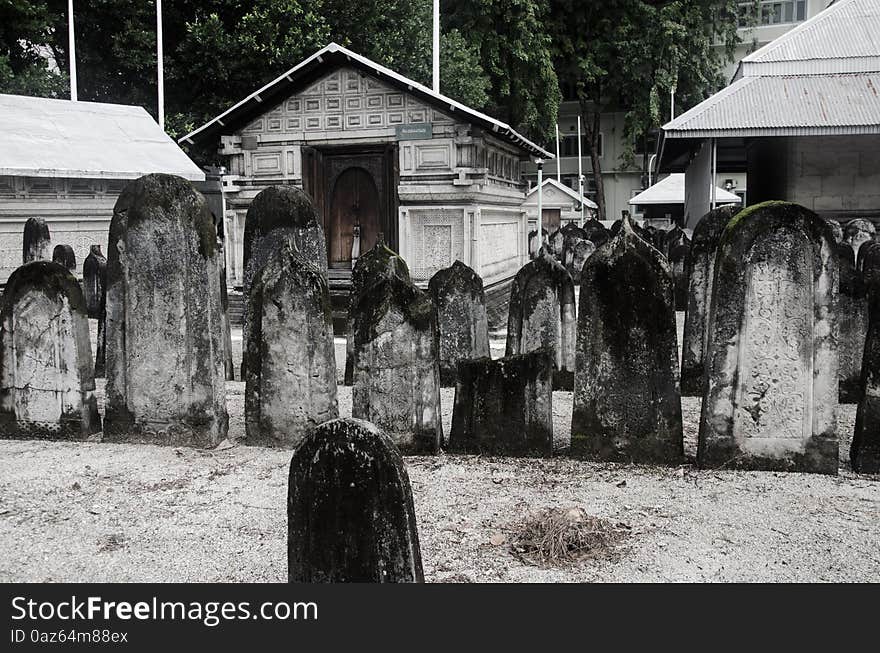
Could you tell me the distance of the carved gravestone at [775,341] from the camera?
6000 mm

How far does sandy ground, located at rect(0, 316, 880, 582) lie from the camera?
15.5 feet

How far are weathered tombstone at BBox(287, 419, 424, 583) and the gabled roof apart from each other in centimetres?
1248

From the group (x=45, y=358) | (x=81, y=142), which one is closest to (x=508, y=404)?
(x=45, y=358)

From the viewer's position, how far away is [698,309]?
8984 millimetres

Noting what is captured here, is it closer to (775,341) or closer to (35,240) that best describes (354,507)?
(775,341)

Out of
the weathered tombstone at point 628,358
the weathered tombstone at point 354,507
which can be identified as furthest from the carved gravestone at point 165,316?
the weathered tombstone at point 354,507

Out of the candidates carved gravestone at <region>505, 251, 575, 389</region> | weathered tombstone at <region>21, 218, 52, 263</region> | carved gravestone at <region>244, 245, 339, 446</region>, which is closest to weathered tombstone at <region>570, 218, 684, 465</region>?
carved gravestone at <region>244, 245, 339, 446</region>

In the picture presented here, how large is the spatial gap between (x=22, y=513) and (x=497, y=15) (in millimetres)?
31819

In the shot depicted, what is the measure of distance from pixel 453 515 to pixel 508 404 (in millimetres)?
1436

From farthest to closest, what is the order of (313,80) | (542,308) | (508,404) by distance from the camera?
1. (313,80)
2. (542,308)
3. (508,404)

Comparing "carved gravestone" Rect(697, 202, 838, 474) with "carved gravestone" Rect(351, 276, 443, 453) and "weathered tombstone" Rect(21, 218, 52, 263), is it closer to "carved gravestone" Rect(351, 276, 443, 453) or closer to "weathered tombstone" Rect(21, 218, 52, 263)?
"carved gravestone" Rect(351, 276, 443, 453)

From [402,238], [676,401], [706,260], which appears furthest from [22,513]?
[402,238]

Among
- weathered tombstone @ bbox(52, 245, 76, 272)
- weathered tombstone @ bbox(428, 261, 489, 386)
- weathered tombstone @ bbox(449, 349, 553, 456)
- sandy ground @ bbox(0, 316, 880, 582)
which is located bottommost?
sandy ground @ bbox(0, 316, 880, 582)

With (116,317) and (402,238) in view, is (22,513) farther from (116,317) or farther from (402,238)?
(402,238)
